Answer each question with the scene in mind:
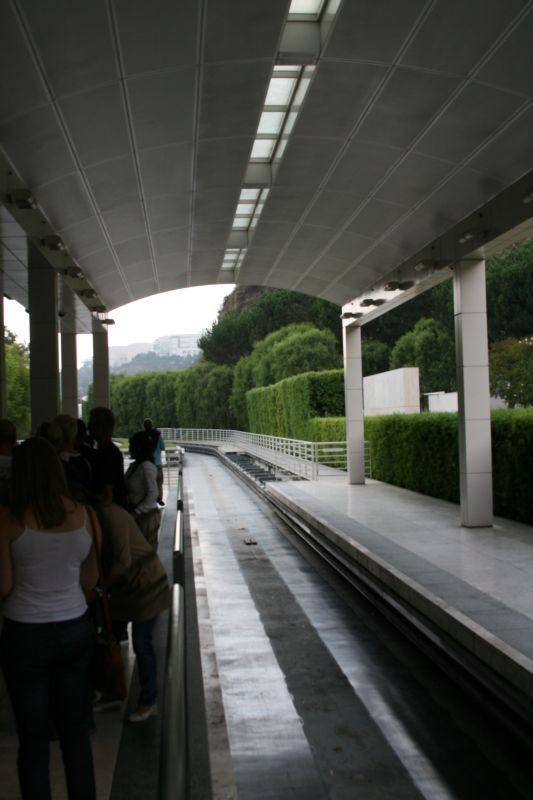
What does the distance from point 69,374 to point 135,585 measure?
16.4 meters

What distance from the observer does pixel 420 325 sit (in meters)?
49.0

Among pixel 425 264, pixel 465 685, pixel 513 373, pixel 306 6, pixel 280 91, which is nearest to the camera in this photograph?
pixel 465 685

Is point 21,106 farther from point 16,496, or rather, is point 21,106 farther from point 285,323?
point 285,323

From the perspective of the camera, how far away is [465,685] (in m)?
6.10

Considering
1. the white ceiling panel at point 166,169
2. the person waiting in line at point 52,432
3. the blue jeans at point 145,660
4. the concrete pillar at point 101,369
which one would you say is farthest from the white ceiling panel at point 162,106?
the concrete pillar at point 101,369

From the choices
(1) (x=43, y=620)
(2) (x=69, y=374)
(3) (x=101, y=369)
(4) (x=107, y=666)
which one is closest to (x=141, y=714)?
(4) (x=107, y=666)

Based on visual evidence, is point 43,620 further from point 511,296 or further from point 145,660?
point 511,296

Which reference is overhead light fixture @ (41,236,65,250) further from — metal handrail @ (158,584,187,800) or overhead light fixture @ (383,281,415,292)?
metal handrail @ (158,584,187,800)

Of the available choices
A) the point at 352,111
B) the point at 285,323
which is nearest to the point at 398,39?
the point at 352,111

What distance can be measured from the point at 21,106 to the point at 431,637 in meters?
6.04

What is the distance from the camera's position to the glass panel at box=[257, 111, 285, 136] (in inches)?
381

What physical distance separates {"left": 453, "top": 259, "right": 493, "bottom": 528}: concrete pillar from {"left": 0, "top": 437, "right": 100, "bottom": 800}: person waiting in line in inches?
385

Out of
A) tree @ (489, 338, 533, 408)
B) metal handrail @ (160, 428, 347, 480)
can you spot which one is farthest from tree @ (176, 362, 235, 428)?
tree @ (489, 338, 533, 408)

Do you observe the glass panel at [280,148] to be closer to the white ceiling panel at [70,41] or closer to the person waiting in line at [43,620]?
the white ceiling panel at [70,41]
